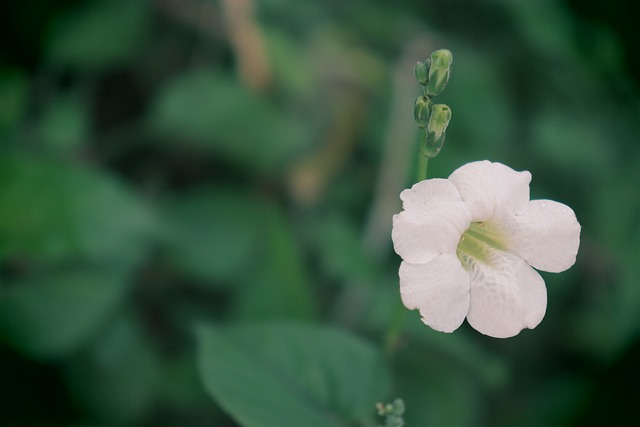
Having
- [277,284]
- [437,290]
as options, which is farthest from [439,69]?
[277,284]

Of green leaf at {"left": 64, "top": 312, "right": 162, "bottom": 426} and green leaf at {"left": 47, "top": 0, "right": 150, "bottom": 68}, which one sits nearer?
green leaf at {"left": 64, "top": 312, "right": 162, "bottom": 426}

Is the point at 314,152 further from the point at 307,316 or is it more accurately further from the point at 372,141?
the point at 307,316

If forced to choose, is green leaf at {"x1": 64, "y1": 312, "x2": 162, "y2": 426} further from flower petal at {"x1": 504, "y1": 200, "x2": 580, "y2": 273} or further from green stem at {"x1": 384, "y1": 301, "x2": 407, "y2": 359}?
flower petal at {"x1": 504, "y1": 200, "x2": 580, "y2": 273}

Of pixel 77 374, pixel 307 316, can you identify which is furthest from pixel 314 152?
pixel 77 374

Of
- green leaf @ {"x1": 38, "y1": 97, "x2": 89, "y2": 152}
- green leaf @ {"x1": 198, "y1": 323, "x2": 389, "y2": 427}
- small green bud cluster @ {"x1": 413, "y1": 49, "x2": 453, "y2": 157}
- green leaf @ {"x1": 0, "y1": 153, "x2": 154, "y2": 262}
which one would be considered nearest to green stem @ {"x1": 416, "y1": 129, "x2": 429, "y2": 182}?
small green bud cluster @ {"x1": 413, "y1": 49, "x2": 453, "y2": 157}

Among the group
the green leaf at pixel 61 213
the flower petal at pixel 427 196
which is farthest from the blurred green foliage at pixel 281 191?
the flower petal at pixel 427 196
